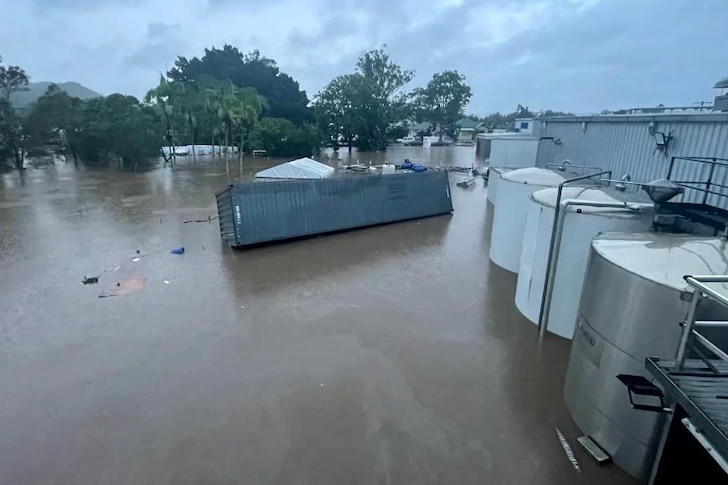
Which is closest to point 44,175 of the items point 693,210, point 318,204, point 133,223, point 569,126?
point 133,223

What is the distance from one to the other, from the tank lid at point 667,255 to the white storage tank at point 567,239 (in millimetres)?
1107

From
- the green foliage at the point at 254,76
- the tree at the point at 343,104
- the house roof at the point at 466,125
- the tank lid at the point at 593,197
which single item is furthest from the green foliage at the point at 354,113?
the tank lid at the point at 593,197

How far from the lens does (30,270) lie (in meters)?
10.1

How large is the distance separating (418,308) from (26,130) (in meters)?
30.5

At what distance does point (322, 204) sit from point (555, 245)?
8.19m

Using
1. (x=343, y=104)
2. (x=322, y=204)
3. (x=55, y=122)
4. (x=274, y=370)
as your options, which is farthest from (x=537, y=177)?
(x=343, y=104)

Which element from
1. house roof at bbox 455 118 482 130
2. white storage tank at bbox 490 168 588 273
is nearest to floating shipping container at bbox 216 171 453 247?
white storage tank at bbox 490 168 588 273

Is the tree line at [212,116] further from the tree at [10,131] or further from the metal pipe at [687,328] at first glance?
the metal pipe at [687,328]

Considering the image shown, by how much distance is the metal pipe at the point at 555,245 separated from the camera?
6219 millimetres

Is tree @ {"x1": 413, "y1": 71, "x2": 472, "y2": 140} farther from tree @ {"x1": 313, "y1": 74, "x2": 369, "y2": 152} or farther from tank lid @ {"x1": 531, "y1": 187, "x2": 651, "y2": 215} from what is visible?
tank lid @ {"x1": 531, "y1": 187, "x2": 651, "y2": 215}

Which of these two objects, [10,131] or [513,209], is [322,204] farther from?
[10,131]

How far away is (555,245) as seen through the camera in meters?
6.54

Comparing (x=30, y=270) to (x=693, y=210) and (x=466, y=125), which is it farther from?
(x=466, y=125)

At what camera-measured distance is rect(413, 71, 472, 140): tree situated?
5950 centimetres
